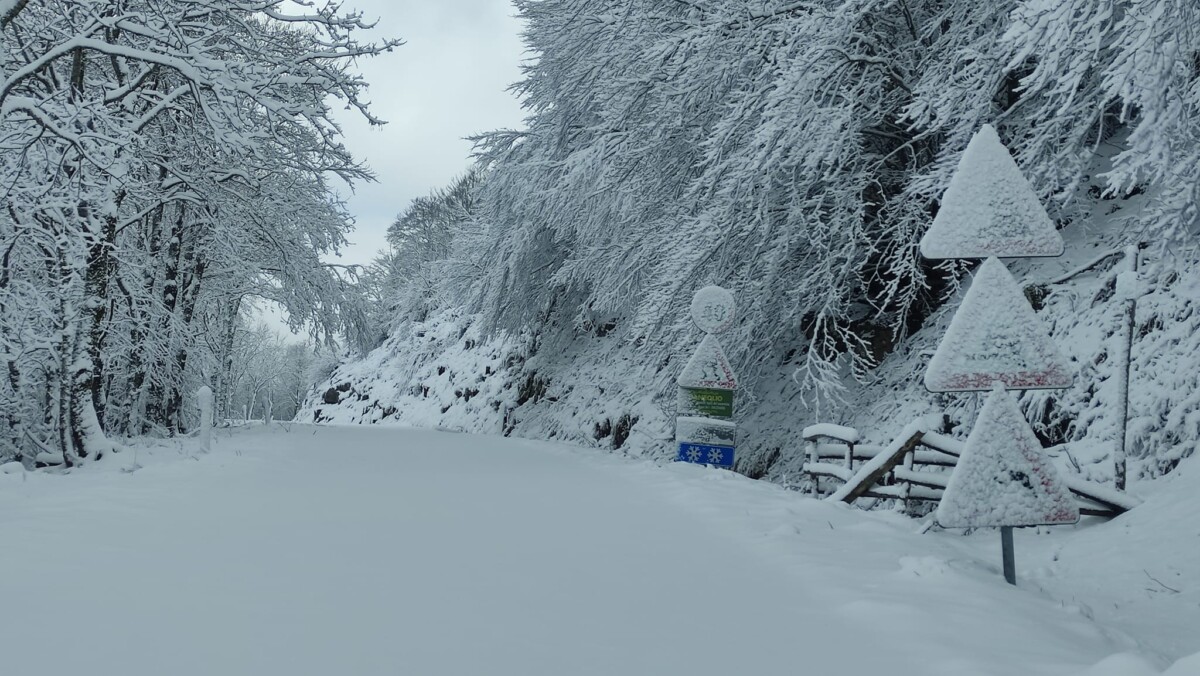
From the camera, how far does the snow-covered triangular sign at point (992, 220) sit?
4477 mm

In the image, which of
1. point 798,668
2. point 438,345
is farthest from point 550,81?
point 438,345

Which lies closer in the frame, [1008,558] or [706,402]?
[1008,558]

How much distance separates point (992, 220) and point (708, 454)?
19.3 ft

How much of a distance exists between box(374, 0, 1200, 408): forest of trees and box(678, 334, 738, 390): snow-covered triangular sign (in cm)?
128

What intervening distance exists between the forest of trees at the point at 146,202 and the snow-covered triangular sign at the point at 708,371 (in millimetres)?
4969

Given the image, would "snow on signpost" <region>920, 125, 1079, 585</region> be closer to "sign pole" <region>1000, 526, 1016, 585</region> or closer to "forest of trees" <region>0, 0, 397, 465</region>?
"sign pole" <region>1000, 526, 1016, 585</region>

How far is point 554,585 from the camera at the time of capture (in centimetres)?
420

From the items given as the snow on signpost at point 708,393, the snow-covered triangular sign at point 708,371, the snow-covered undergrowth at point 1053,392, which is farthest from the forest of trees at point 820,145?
the snow-covered triangular sign at point 708,371

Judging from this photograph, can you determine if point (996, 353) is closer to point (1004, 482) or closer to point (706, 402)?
point (1004, 482)

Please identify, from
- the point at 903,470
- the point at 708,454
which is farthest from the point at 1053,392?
the point at 708,454

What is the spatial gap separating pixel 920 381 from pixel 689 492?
4579 mm

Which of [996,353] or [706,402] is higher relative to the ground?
[996,353]

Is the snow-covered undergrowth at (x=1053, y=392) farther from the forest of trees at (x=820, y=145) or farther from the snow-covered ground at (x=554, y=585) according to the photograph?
the snow-covered ground at (x=554, y=585)

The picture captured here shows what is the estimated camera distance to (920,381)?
10477 millimetres
